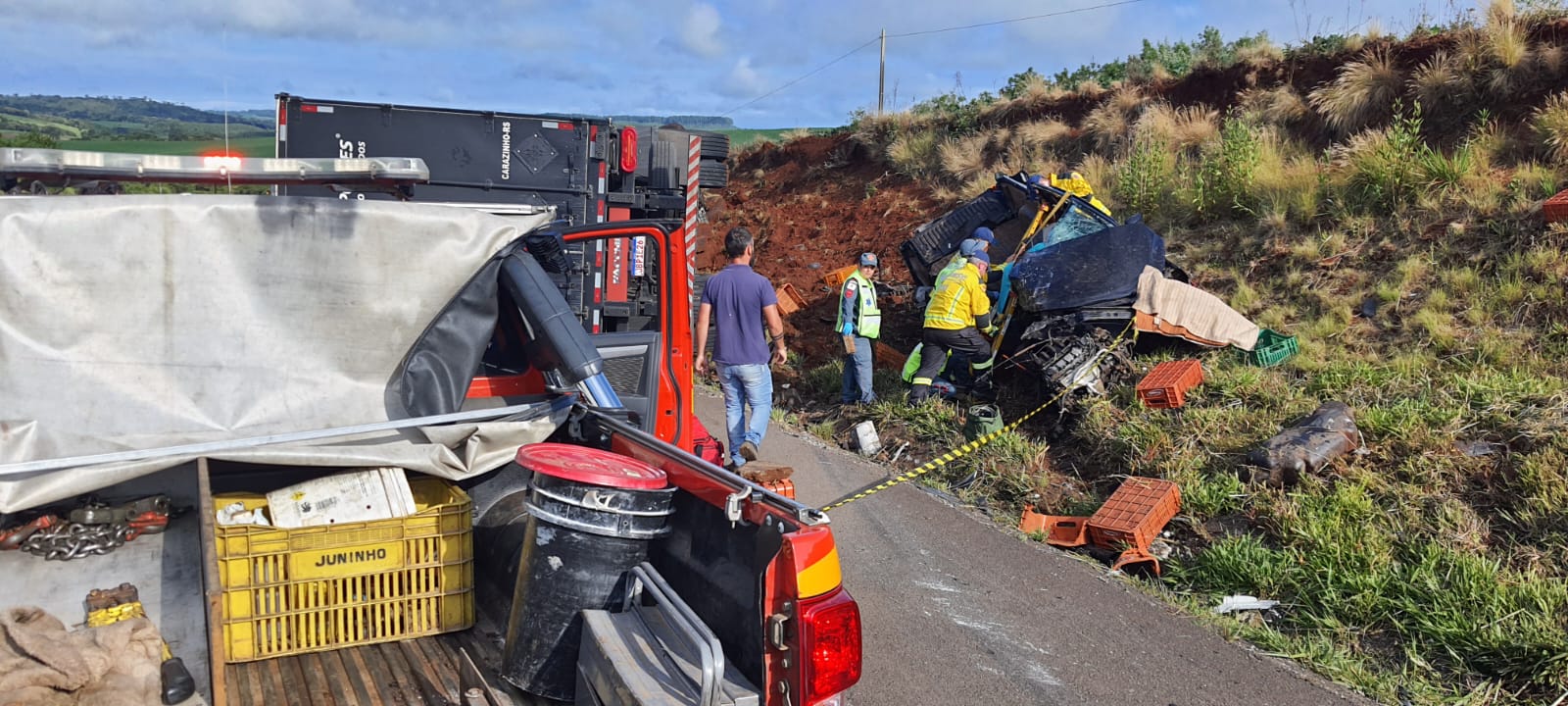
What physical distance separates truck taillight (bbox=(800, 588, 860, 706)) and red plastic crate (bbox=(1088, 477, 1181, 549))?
4.11 m

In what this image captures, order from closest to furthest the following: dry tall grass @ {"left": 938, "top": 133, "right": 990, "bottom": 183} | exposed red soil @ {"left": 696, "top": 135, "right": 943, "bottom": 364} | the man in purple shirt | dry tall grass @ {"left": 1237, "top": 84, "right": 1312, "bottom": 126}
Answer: the man in purple shirt, dry tall grass @ {"left": 1237, "top": 84, "right": 1312, "bottom": 126}, exposed red soil @ {"left": 696, "top": 135, "right": 943, "bottom": 364}, dry tall grass @ {"left": 938, "top": 133, "right": 990, "bottom": 183}

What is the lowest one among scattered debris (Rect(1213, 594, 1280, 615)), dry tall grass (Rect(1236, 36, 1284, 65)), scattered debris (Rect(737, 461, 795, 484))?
scattered debris (Rect(1213, 594, 1280, 615))

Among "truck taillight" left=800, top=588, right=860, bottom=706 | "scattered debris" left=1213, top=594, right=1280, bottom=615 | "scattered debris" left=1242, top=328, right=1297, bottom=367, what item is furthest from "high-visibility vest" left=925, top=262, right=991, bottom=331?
"truck taillight" left=800, top=588, right=860, bottom=706

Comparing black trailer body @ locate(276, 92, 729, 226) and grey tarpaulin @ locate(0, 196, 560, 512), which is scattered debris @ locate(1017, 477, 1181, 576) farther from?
black trailer body @ locate(276, 92, 729, 226)

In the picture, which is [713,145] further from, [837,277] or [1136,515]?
[1136,515]

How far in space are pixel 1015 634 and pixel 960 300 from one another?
4.49 meters

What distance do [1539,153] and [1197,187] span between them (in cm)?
322

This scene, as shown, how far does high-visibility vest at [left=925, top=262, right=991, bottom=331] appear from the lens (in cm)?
958

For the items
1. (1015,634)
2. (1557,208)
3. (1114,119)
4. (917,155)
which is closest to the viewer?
(1015,634)

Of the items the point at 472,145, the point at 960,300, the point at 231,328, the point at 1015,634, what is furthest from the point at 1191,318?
the point at 231,328

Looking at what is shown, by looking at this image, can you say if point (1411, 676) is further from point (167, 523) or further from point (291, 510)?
point (167, 523)

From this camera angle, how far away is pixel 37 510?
129 inches

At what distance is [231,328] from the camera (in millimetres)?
3398

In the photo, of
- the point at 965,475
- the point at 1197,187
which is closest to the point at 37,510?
the point at 965,475
